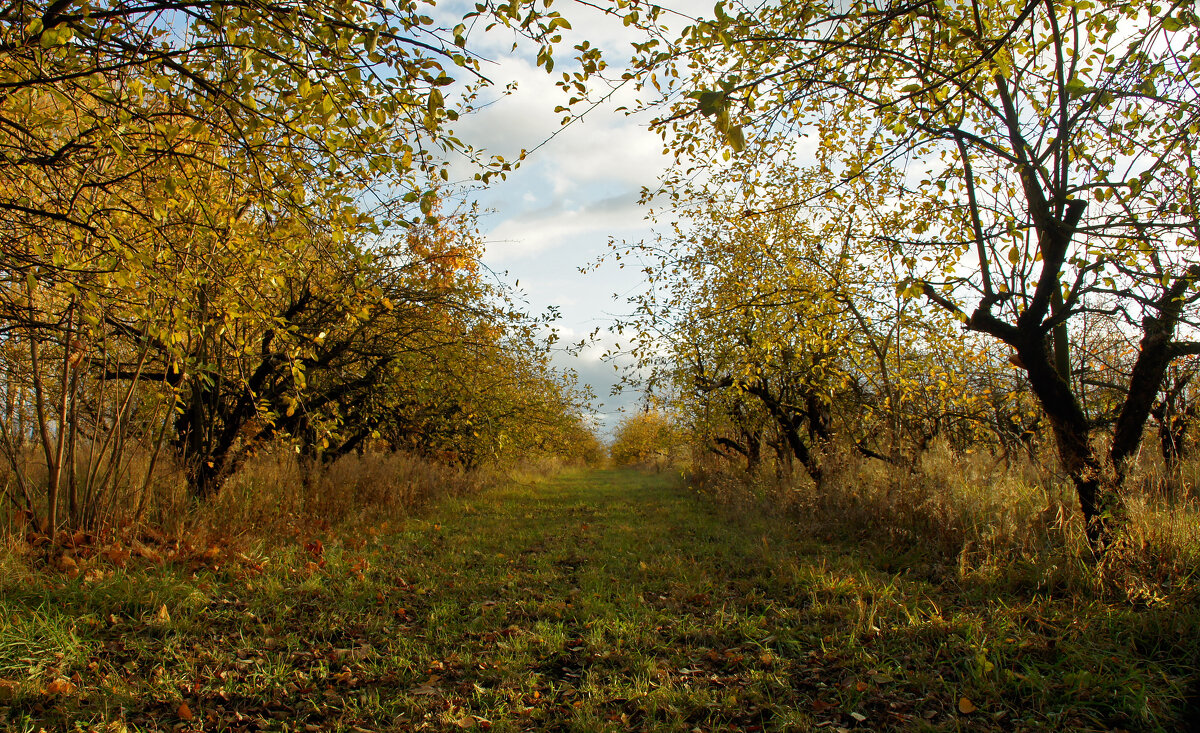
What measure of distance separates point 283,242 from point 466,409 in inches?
258

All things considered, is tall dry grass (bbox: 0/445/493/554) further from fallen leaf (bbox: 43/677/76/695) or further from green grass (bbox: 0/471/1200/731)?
fallen leaf (bbox: 43/677/76/695)

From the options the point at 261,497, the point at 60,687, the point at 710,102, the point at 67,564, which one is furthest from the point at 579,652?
the point at 261,497

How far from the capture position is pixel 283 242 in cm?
541

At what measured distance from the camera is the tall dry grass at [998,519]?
4.86 m

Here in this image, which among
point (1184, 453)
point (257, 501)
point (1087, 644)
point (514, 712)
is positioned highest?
point (1184, 453)

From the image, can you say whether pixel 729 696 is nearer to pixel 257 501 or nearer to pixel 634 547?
pixel 634 547

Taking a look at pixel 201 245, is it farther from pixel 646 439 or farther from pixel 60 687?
pixel 646 439

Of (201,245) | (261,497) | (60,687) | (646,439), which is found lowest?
(60,687)

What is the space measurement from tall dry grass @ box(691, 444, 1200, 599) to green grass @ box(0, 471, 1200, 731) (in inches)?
14.7

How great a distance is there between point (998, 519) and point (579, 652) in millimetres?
4774

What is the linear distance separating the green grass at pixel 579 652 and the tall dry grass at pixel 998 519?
0.37 metres

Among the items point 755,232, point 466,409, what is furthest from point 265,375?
point 755,232

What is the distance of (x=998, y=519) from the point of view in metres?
6.20

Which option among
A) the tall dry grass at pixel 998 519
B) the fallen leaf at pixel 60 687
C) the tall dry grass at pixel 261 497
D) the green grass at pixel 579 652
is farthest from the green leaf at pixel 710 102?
the tall dry grass at pixel 261 497
